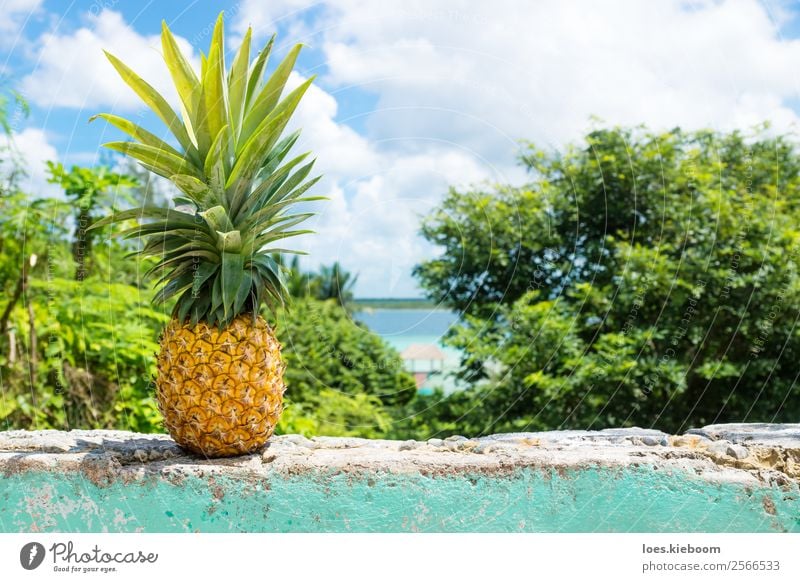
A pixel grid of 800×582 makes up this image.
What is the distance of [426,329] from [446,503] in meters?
3.45

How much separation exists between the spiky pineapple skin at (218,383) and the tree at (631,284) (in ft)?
11.1

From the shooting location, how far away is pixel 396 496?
3.44 meters

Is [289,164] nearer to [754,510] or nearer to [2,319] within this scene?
[754,510]

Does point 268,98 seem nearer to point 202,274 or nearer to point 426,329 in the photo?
point 202,274

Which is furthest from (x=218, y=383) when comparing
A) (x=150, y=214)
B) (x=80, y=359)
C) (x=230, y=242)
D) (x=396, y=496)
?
(x=80, y=359)

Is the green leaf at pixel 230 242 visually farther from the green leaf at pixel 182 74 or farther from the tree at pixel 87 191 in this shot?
the tree at pixel 87 191

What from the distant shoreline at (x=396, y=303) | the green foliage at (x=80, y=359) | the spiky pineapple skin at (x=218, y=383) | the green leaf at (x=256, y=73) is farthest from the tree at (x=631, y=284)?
the green leaf at (x=256, y=73)

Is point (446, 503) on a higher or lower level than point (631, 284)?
lower

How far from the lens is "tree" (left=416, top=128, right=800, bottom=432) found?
22.2ft

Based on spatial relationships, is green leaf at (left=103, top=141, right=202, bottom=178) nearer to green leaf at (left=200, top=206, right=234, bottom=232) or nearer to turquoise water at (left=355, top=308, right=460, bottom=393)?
green leaf at (left=200, top=206, right=234, bottom=232)

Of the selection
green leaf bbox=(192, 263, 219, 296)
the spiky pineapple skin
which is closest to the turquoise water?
the spiky pineapple skin

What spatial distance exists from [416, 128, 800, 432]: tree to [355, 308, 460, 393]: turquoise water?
0.67 feet

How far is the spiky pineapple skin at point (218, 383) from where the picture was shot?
346 centimetres

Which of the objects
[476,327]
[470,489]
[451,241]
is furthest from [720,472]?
[451,241]
